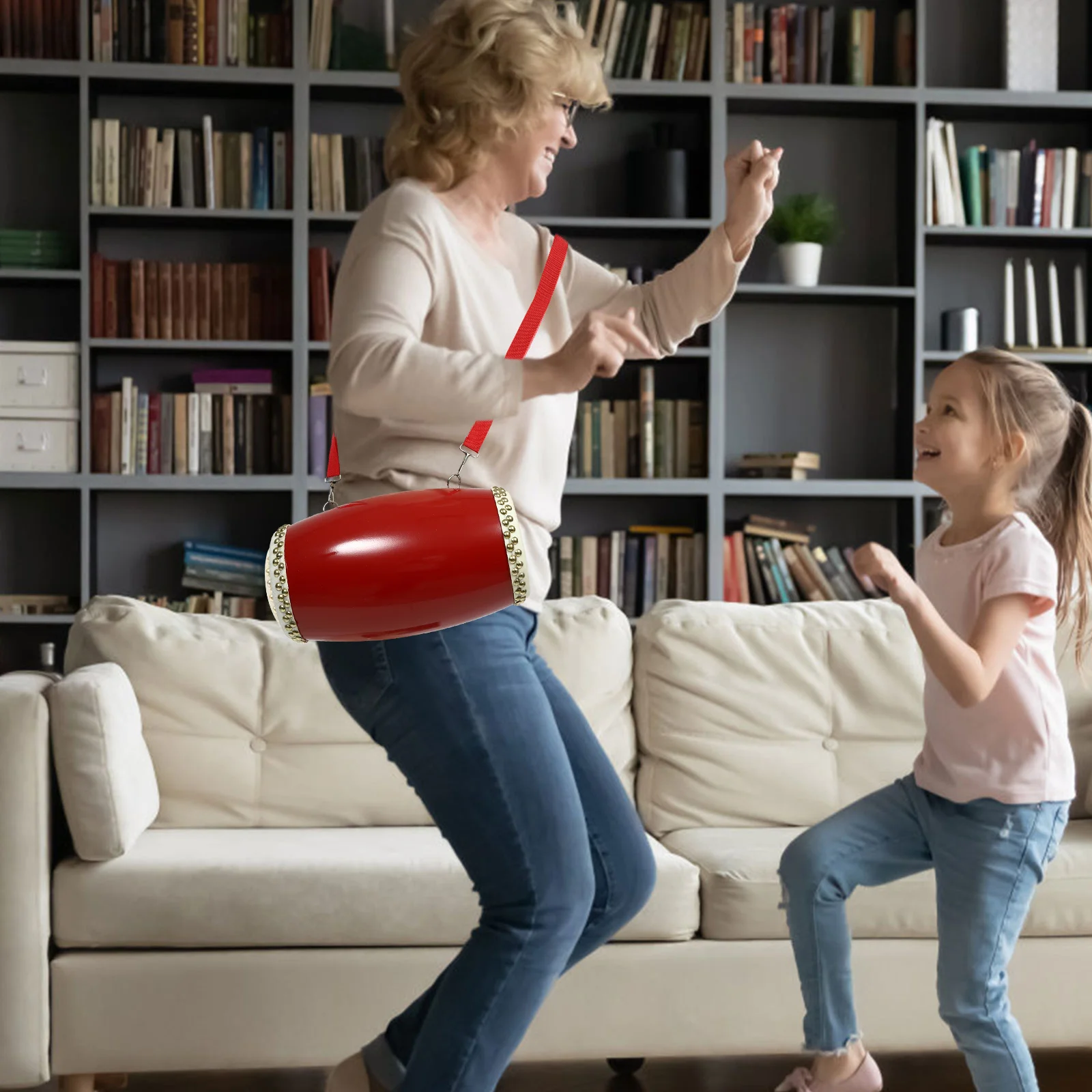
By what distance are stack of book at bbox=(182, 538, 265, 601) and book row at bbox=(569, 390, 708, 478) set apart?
3.27 feet

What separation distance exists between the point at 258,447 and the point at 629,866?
302 cm

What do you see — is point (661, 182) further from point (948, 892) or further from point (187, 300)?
point (948, 892)

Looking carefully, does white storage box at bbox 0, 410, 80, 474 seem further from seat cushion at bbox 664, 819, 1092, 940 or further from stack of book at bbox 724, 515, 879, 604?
seat cushion at bbox 664, 819, 1092, 940

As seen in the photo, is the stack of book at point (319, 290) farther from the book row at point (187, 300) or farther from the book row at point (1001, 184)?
the book row at point (1001, 184)

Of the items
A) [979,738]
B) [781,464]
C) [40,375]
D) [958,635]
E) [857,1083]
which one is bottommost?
[857,1083]

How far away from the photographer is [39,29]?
13.7 ft

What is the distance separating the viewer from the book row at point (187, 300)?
4.23 m

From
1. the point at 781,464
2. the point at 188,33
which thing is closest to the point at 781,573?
the point at 781,464

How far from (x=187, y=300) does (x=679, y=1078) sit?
110 inches

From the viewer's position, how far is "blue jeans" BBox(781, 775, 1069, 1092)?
5.47ft

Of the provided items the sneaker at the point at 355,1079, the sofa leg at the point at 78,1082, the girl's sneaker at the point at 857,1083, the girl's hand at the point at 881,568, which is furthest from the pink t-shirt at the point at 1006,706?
the sofa leg at the point at 78,1082

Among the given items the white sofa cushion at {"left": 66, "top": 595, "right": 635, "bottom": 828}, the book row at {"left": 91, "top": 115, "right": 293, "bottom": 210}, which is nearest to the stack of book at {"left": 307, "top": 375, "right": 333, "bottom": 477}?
the book row at {"left": 91, "top": 115, "right": 293, "bottom": 210}

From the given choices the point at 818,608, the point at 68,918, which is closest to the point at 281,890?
the point at 68,918

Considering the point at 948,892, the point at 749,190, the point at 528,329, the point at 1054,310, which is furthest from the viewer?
the point at 1054,310
